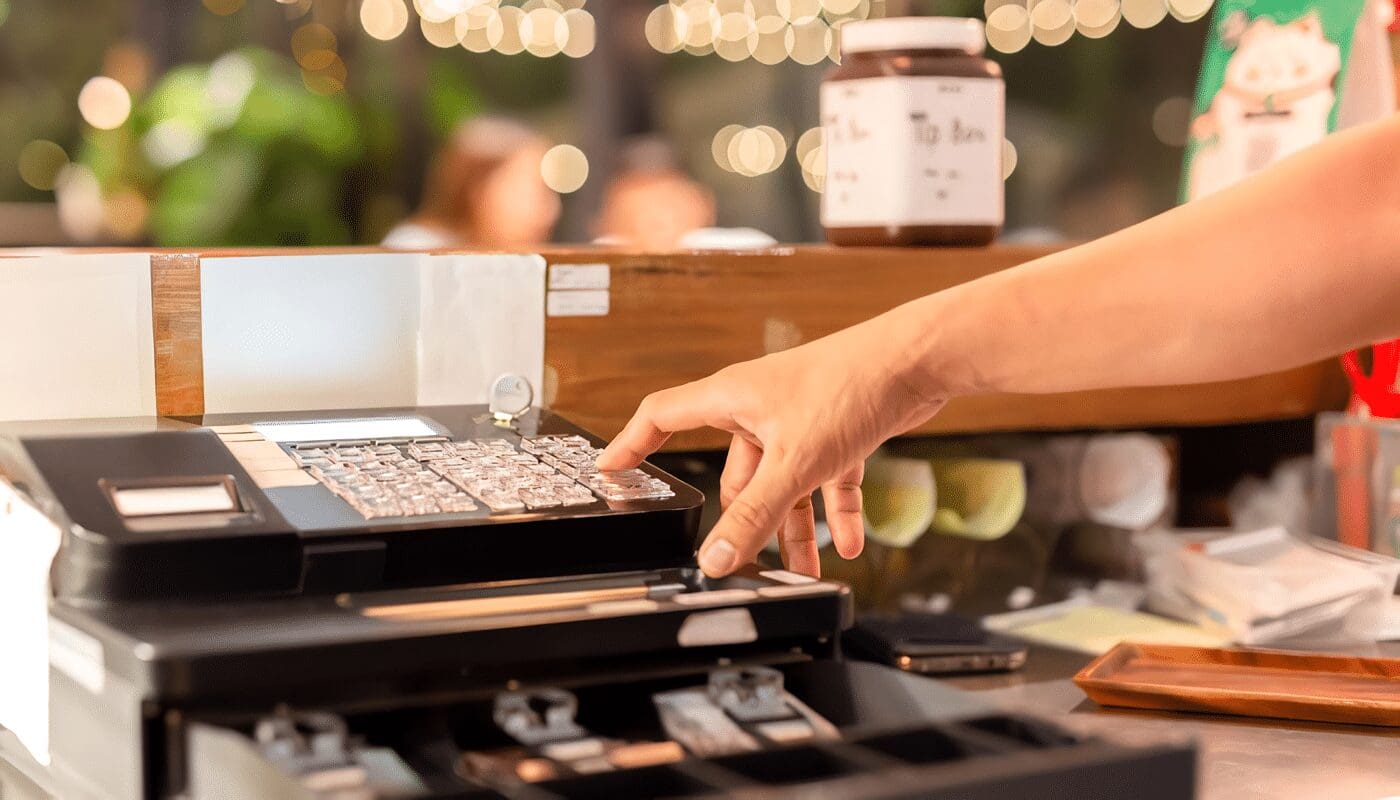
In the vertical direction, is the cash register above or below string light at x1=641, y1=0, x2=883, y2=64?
below

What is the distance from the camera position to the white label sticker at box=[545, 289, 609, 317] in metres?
1.21

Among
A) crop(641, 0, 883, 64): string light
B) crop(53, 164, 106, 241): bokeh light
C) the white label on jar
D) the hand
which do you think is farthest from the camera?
crop(641, 0, 883, 64): string light

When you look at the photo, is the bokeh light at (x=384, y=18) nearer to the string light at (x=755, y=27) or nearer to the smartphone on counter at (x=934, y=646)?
the string light at (x=755, y=27)

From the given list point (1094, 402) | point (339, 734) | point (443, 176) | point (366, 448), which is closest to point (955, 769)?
point (339, 734)

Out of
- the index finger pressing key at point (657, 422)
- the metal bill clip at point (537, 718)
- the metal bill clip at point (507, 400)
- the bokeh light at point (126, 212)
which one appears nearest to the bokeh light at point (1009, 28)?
the bokeh light at point (126, 212)

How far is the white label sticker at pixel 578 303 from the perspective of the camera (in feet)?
3.95

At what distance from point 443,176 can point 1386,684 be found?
3.04m

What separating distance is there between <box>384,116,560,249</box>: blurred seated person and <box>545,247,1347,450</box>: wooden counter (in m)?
2.47

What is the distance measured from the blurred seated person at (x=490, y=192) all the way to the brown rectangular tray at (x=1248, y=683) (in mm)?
2698

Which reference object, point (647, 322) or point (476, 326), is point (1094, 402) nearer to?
point (647, 322)

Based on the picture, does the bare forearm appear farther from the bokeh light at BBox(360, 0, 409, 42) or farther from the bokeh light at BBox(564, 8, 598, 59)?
the bokeh light at BBox(360, 0, 409, 42)

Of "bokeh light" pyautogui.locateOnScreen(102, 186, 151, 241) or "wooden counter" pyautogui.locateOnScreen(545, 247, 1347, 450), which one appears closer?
"wooden counter" pyautogui.locateOnScreen(545, 247, 1347, 450)

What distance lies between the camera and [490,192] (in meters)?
3.76

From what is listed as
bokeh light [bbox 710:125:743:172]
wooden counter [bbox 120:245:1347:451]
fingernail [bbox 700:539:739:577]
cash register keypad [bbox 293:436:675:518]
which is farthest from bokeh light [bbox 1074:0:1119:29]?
fingernail [bbox 700:539:739:577]
